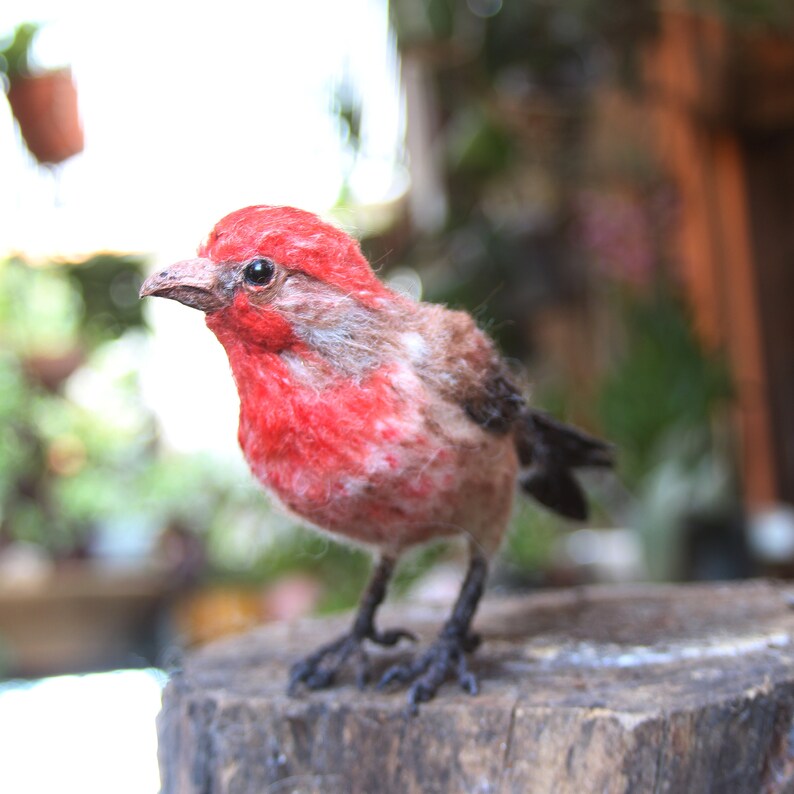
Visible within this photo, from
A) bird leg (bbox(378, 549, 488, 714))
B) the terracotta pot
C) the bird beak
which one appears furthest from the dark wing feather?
the terracotta pot

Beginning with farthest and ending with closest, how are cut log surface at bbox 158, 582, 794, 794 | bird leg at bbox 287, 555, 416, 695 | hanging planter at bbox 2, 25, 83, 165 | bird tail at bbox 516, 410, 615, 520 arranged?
hanging planter at bbox 2, 25, 83, 165 → bird tail at bbox 516, 410, 615, 520 → bird leg at bbox 287, 555, 416, 695 → cut log surface at bbox 158, 582, 794, 794

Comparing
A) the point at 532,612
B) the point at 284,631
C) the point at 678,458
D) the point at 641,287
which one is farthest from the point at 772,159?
the point at 284,631

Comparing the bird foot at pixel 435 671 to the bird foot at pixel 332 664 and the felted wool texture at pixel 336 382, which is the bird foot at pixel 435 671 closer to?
the bird foot at pixel 332 664

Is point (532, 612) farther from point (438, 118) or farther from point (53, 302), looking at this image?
point (53, 302)

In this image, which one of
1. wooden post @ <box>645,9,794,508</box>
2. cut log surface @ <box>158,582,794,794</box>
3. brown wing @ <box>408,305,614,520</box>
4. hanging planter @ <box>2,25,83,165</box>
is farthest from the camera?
wooden post @ <box>645,9,794,508</box>

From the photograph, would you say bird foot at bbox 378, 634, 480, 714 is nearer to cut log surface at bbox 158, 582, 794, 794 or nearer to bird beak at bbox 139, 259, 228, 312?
cut log surface at bbox 158, 582, 794, 794
